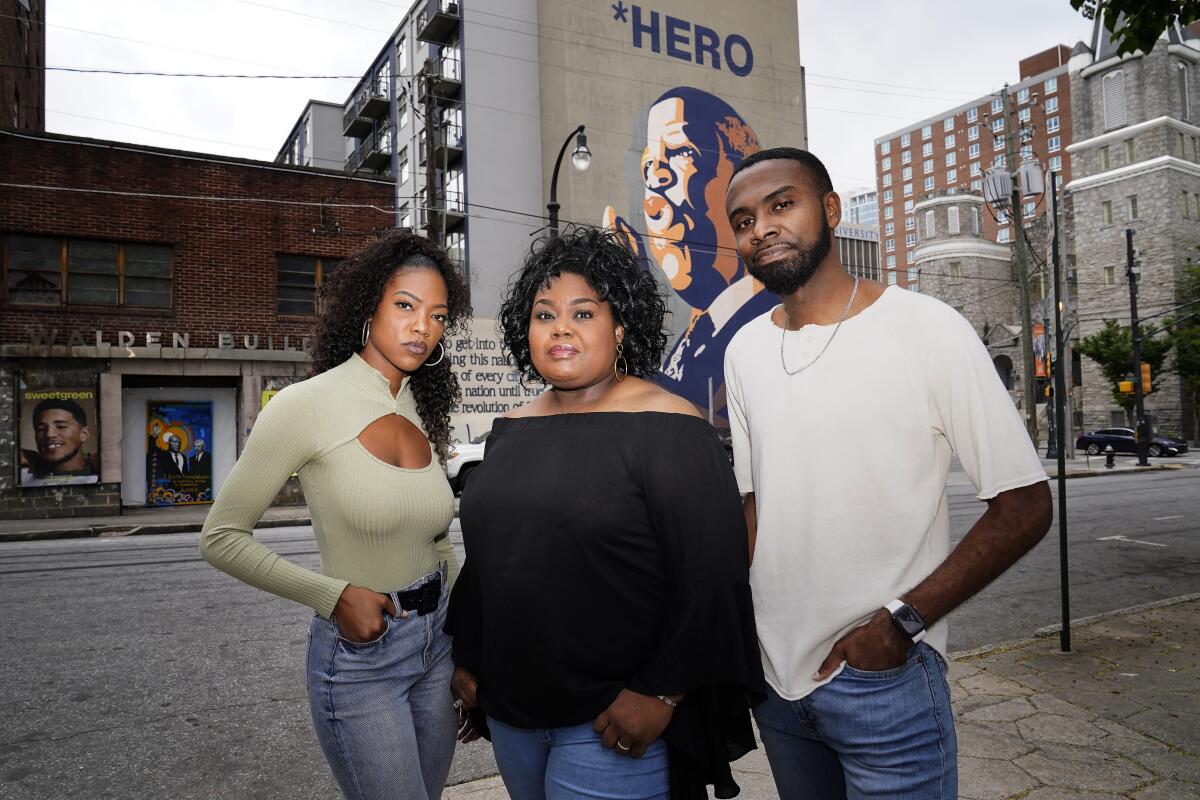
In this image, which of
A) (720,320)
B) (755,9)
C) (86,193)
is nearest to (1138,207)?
(755,9)

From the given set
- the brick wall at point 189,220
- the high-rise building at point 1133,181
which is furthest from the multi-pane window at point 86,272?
the high-rise building at point 1133,181

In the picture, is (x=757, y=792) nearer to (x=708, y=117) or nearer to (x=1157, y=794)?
(x=1157, y=794)

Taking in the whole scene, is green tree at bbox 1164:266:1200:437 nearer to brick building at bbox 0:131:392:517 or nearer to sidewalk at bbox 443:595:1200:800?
brick building at bbox 0:131:392:517

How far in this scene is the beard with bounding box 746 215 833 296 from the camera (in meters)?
2.02

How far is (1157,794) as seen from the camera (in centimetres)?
332

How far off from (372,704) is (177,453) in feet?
61.1

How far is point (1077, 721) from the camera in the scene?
13.6 feet

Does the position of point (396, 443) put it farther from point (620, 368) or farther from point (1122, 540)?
point (1122, 540)

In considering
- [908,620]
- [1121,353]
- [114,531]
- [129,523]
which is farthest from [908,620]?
[1121,353]

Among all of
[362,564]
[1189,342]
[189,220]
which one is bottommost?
[362,564]

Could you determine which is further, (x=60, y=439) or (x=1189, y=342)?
(x=1189, y=342)

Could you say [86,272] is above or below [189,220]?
below

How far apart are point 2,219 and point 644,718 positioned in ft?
65.4

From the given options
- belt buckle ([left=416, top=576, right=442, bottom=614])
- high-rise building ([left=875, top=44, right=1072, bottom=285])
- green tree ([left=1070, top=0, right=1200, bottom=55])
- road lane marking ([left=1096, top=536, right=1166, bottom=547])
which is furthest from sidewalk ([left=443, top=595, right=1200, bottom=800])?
high-rise building ([left=875, top=44, right=1072, bottom=285])
